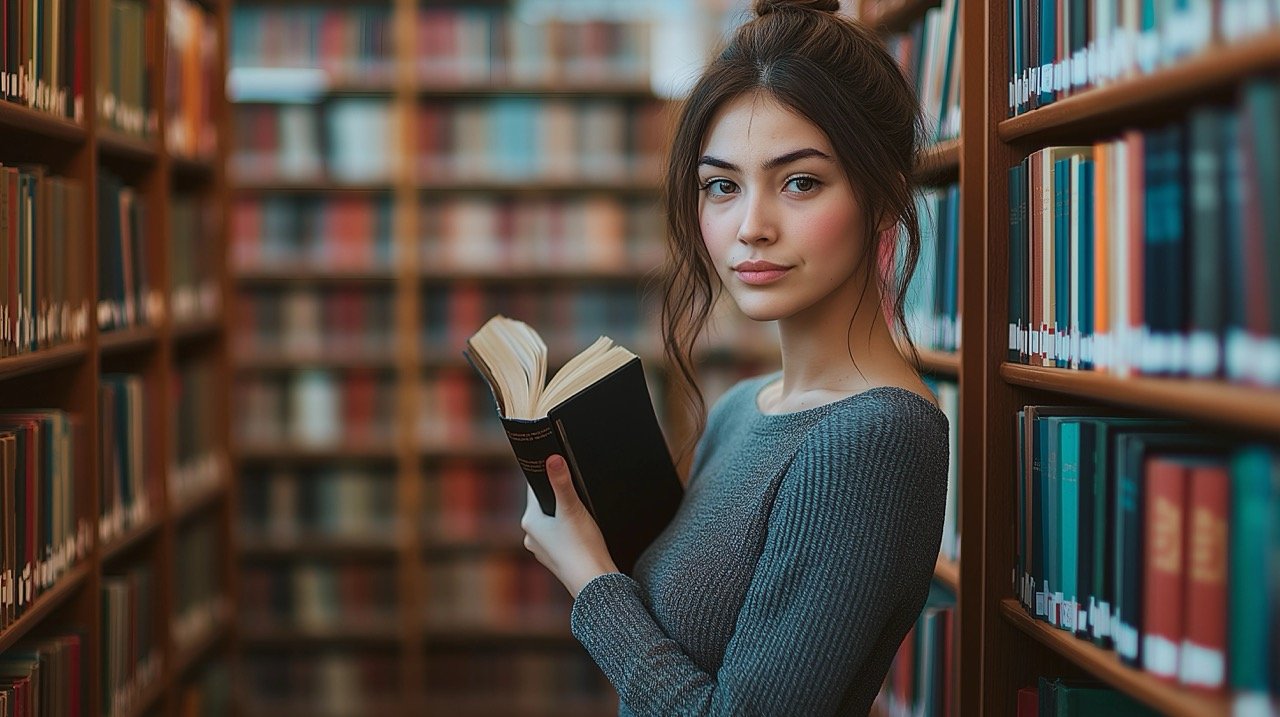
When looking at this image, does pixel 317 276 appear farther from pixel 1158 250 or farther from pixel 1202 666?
pixel 1202 666

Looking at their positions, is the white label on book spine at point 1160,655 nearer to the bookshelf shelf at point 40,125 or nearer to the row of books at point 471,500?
the bookshelf shelf at point 40,125

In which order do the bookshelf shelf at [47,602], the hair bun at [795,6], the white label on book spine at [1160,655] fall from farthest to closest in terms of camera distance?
the bookshelf shelf at [47,602]
the hair bun at [795,6]
the white label on book spine at [1160,655]

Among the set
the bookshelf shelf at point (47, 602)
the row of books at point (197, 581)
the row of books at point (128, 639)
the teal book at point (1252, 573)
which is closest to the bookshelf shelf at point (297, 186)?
the row of books at point (197, 581)

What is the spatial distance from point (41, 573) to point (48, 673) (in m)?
0.17

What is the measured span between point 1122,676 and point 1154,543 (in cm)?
16

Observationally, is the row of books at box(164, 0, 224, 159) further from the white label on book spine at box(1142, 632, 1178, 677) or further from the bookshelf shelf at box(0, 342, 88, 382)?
the white label on book spine at box(1142, 632, 1178, 677)

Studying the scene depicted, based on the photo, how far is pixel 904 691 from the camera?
2.16 meters

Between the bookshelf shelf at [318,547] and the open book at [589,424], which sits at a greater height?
the open book at [589,424]

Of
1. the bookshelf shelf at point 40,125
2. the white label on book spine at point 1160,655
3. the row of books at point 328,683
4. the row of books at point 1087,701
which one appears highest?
the bookshelf shelf at point 40,125

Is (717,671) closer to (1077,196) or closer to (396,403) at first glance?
(1077,196)

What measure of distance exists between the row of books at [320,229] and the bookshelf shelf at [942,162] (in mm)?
2444

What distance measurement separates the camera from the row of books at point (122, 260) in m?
Answer: 2.16

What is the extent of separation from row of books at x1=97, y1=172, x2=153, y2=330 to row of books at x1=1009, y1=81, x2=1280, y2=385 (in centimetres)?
169

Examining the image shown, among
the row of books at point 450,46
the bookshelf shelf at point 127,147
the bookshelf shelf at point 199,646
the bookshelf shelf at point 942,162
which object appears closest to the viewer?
the bookshelf shelf at point 942,162
